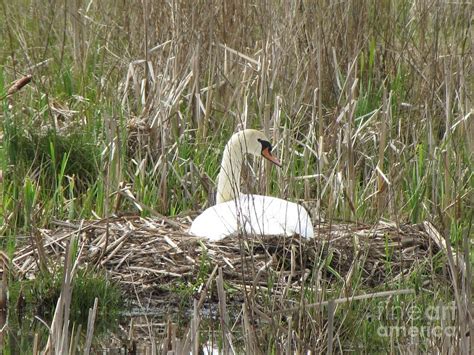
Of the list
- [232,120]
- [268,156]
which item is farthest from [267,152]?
[232,120]

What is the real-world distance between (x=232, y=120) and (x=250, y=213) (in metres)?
2.09

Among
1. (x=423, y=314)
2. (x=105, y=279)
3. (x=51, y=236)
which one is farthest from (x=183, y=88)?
(x=423, y=314)

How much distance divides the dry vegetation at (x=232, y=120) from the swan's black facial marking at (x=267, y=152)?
0.09 m

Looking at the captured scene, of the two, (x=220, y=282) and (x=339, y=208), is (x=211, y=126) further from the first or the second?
(x=220, y=282)

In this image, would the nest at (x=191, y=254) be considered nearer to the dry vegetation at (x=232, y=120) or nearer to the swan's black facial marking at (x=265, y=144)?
the dry vegetation at (x=232, y=120)

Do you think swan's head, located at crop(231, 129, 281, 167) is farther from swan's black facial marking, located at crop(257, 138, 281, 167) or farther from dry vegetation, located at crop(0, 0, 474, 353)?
dry vegetation, located at crop(0, 0, 474, 353)

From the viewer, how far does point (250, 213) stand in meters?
4.75

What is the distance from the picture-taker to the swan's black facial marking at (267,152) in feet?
19.5

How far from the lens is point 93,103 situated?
707 cm

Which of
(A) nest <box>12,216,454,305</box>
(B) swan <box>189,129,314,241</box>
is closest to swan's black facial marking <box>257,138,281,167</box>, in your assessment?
(B) swan <box>189,129,314,241</box>

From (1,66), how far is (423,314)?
13.1 feet

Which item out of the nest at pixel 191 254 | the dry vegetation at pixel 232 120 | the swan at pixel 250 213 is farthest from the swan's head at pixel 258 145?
the nest at pixel 191 254

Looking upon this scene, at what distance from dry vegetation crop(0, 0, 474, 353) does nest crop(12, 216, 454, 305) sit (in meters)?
0.01

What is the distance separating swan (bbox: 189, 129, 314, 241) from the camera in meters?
5.11
